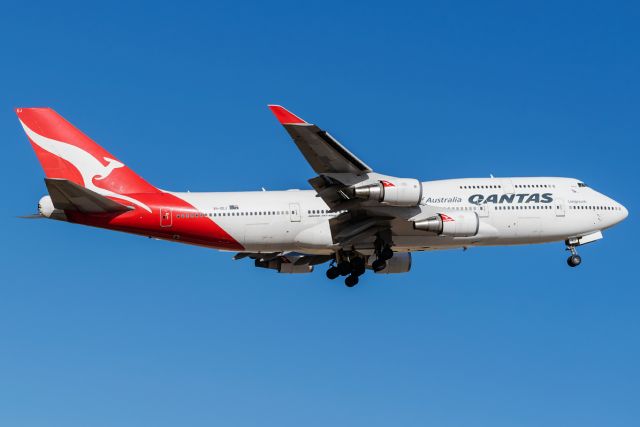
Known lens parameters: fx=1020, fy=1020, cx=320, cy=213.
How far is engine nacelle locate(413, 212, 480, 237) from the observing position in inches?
1876

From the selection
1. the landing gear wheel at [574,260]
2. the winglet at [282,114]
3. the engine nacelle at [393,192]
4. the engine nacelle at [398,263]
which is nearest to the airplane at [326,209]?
the engine nacelle at [393,192]

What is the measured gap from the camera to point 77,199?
44.8 m

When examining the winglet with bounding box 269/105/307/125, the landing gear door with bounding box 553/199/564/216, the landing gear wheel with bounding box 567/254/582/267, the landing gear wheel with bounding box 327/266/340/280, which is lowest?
the landing gear wheel with bounding box 327/266/340/280

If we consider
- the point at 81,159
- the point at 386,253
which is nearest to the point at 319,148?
the point at 386,253

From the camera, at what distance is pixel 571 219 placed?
52.2m

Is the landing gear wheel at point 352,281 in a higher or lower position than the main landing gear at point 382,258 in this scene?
lower

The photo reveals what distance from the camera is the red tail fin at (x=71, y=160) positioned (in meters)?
48.3

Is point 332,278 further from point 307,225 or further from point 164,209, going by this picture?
point 164,209

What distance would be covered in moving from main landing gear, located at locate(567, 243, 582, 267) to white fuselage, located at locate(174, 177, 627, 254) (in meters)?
1.02

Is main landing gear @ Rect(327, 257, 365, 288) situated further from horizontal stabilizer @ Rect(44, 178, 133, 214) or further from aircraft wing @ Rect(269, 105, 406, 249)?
horizontal stabilizer @ Rect(44, 178, 133, 214)

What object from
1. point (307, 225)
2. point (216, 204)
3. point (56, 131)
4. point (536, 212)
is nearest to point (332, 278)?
point (307, 225)

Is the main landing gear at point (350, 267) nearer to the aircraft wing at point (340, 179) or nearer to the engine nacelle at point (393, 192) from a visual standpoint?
the aircraft wing at point (340, 179)

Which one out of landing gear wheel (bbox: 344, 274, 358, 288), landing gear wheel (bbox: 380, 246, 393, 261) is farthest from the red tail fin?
landing gear wheel (bbox: 380, 246, 393, 261)

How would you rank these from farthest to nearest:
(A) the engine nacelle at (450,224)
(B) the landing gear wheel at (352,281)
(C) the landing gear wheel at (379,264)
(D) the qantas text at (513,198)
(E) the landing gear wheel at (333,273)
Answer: (E) the landing gear wheel at (333,273) → (B) the landing gear wheel at (352,281) → (D) the qantas text at (513,198) → (C) the landing gear wheel at (379,264) → (A) the engine nacelle at (450,224)
